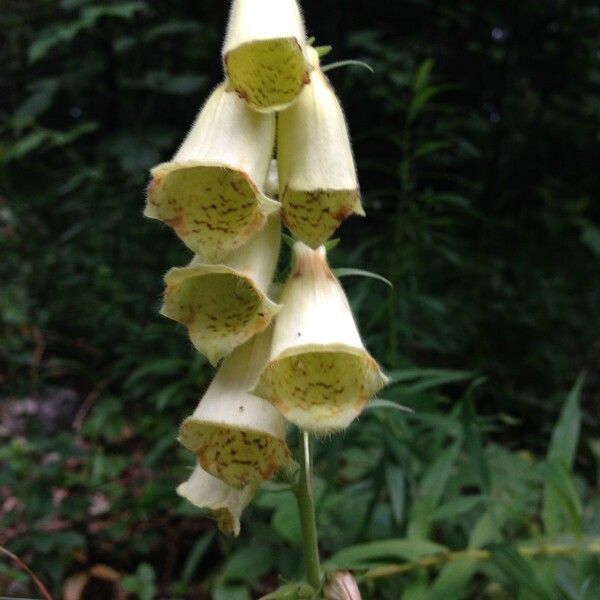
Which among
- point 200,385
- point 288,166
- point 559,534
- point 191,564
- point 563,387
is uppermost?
point 288,166

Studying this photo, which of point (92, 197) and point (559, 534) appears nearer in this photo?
point (559, 534)

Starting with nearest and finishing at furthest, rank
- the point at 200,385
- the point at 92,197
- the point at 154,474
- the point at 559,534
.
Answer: the point at 559,534 < the point at 200,385 < the point at 154,474 < the point at 92,197

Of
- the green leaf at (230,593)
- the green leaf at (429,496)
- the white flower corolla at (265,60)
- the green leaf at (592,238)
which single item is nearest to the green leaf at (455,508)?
the green leaf at (429,496)

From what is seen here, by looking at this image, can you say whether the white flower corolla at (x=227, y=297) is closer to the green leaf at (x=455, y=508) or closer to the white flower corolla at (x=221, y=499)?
the white flower corolla at (x=221, y=499)

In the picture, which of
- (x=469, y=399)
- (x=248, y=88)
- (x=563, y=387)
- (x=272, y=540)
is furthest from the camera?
(x=563, y=387)

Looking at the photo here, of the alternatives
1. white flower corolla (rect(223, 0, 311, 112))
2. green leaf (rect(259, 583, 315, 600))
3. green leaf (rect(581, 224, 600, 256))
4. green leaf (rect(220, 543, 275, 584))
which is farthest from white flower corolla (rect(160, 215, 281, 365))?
green leaf (rect(581, 224, 600, 256))

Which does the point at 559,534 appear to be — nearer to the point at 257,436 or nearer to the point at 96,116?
the point at 257,436

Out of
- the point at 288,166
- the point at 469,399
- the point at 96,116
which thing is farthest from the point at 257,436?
the point at 96,116

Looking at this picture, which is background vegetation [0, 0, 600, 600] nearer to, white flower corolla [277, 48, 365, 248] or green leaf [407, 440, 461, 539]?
green leaf [407, 440, 461, 539]
